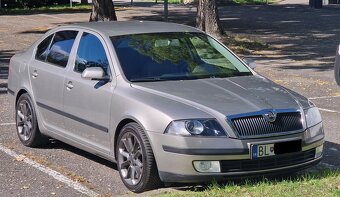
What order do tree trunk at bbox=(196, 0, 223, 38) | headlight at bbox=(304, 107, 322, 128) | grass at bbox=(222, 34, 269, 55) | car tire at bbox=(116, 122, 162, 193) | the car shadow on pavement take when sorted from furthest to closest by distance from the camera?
tree trunk at bbox=(196, 0, 223, 38)
grass at bbox=(222, 34, 269, 55)
the car shadow on pavement
headlight at bbox=(304, 107, 322, 128)
car tire at bbox=(116, 122, 162, 193)

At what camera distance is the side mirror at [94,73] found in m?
7.23

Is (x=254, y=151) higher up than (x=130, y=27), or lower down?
lower down

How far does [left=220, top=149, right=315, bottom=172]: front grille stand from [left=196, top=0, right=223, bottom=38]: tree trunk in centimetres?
1645

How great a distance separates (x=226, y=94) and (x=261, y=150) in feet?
2.27

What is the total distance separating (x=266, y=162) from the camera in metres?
6.52

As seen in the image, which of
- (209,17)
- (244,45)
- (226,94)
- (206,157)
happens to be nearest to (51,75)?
(226,94)

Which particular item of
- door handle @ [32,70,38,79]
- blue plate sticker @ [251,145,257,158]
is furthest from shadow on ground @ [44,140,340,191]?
door handle @ [32,70,38,79]

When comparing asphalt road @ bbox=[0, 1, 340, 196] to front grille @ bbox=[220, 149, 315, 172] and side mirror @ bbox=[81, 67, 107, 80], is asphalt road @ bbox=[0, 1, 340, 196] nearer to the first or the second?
front grille @ bbox=[220, 149, 315, 172]

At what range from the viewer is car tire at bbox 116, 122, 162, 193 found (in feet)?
21.5

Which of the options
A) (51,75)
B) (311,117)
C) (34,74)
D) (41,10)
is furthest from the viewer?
(41,10)

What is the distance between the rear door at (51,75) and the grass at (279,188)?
7.15 ft

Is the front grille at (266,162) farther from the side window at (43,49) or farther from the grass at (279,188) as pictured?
the side window at (43,49)

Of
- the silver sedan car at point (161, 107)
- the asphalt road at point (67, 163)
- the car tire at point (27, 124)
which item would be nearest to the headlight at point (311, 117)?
the silver sedan car at point (161, 107)

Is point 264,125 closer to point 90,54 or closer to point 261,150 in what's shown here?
point 261,150
